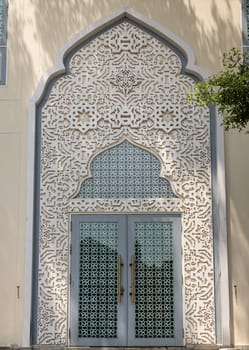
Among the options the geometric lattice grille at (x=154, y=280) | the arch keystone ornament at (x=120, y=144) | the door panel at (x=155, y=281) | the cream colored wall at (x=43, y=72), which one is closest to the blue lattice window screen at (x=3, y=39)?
the cream colored wall at (x=43, y=72)

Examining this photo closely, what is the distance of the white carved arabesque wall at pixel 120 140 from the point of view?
7.00 meters

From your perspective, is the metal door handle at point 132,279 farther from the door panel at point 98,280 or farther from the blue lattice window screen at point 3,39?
the blue lattice window screen at point 3,39

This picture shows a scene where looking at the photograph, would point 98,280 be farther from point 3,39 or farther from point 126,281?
point 3,39

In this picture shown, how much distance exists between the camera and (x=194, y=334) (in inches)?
271

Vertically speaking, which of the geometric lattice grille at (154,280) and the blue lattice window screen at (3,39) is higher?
the blue lattice window screen at (3,39)

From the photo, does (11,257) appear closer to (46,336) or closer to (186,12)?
(46,336)

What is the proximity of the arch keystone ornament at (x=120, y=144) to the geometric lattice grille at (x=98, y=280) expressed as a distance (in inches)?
6.5

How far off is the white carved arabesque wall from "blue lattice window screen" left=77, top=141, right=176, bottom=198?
0.08 m

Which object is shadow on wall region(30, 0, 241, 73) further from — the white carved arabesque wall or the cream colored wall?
the white carved arabesque wall

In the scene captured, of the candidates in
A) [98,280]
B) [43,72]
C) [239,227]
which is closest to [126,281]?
[98,280]

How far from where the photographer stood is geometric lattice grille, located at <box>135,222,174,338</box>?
6934 millimetres

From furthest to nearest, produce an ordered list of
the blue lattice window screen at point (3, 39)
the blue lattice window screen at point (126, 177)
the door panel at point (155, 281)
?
the blue lattice window screen at point (3, 39) → the blue lattice window screen at point (126, 177) → the door panel at point (155, 281)

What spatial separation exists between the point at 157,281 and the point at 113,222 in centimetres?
79

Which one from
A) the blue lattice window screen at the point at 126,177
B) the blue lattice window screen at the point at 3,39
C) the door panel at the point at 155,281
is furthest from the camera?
the blue lattice window screen at the point at 3,39
